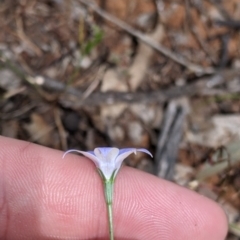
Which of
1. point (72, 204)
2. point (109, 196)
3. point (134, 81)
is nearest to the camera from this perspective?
point (109, 196)

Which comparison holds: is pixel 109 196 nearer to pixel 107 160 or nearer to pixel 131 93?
pixel 107 160

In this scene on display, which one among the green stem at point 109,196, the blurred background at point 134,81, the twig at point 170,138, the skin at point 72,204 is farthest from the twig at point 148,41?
the green stem at point 109,196

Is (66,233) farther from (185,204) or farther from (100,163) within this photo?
(185,204)

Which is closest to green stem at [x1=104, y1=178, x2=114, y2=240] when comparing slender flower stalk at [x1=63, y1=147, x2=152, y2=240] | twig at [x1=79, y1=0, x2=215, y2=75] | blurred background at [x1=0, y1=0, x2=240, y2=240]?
slender flower stalk at [x1=63, y1=147, x2=152, y2=240]

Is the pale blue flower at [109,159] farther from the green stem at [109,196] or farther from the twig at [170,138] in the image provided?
the twig at [170,138]

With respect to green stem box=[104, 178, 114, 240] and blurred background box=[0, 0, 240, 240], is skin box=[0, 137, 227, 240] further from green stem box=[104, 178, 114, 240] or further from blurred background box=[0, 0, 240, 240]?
blurred background box=[0, 0, 240, 240]

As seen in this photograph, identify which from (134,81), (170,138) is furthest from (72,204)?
(134,81)
